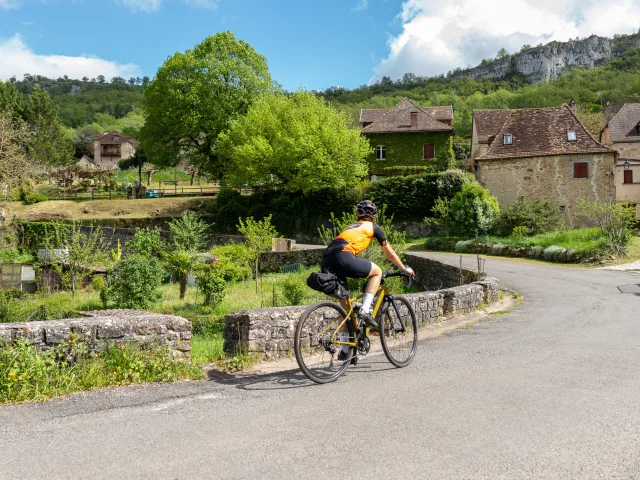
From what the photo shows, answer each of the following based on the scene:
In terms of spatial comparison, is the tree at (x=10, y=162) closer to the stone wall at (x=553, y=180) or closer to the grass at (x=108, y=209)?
the grass at (x=108, y=209)

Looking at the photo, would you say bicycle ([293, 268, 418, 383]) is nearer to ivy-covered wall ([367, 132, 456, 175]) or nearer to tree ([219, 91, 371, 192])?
tree ([219, 91, 371, 192])

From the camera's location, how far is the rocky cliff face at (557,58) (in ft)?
531

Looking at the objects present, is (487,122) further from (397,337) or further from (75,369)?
(75,369)

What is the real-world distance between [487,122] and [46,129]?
179 ft

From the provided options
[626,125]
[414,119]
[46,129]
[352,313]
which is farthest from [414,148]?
[46,129]

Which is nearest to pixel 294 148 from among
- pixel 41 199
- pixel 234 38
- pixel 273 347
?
pixel 234 38

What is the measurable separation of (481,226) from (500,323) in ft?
77.3

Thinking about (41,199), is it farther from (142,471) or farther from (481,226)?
(142,471)

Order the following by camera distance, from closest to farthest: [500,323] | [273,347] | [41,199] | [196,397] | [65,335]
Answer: [196,397], [65,335], [273,347], [500,323], [41,199]

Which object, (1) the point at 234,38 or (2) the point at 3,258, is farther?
(1) the point at 234,38

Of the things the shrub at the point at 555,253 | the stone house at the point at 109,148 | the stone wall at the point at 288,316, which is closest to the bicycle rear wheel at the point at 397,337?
the stone wall at the point at 288,316

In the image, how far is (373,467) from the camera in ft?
12.3

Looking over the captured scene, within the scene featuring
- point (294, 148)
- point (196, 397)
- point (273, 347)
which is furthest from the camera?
point (294, 148)

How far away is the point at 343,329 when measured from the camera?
632 cm
